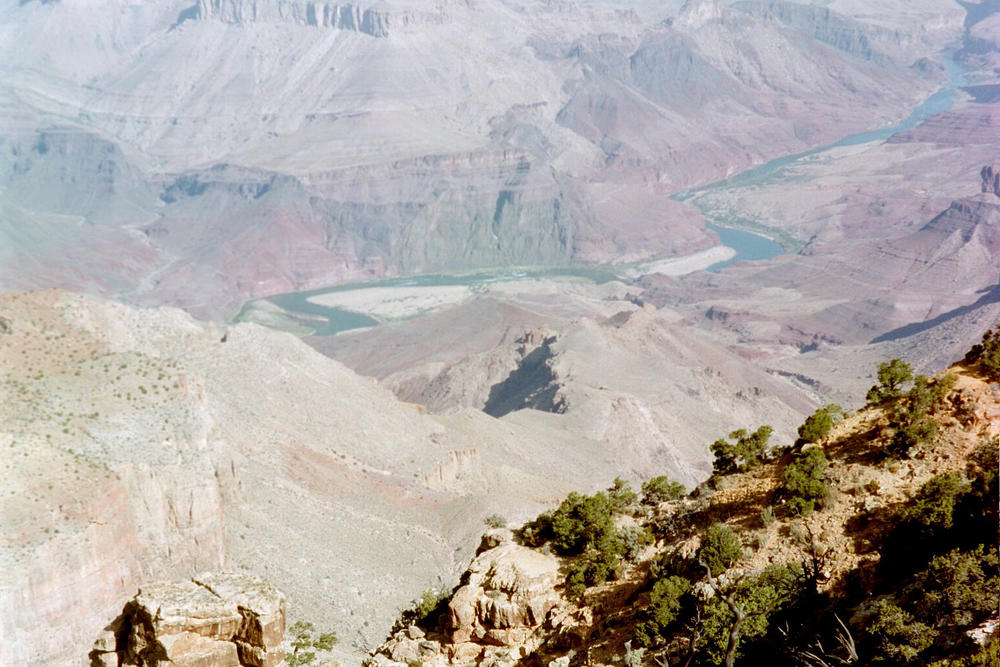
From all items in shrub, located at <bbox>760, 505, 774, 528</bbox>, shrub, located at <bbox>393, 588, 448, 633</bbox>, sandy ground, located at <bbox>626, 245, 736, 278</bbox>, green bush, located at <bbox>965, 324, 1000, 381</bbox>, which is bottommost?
sandy ground, located at <bbox>626, 245, 736, 278</bbox>

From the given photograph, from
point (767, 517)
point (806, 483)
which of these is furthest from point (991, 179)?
point (767, 517)

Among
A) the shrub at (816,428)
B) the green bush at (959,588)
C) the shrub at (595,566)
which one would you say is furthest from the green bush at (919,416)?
the shrub at (595,566)

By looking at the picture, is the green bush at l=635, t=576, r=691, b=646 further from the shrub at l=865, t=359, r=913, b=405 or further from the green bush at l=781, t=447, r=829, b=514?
the shrub at l=865, t=359, r=913, b=405

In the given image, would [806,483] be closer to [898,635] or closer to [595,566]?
[595,566]

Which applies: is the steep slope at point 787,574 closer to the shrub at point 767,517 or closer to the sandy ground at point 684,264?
the shrub at point 767,517

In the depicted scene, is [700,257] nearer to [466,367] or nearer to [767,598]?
[466,367]

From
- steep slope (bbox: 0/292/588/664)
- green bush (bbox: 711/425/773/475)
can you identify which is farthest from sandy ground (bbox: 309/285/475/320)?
green bush (bbox: 711/425/773/475)

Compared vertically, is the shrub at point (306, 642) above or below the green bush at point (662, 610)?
below
